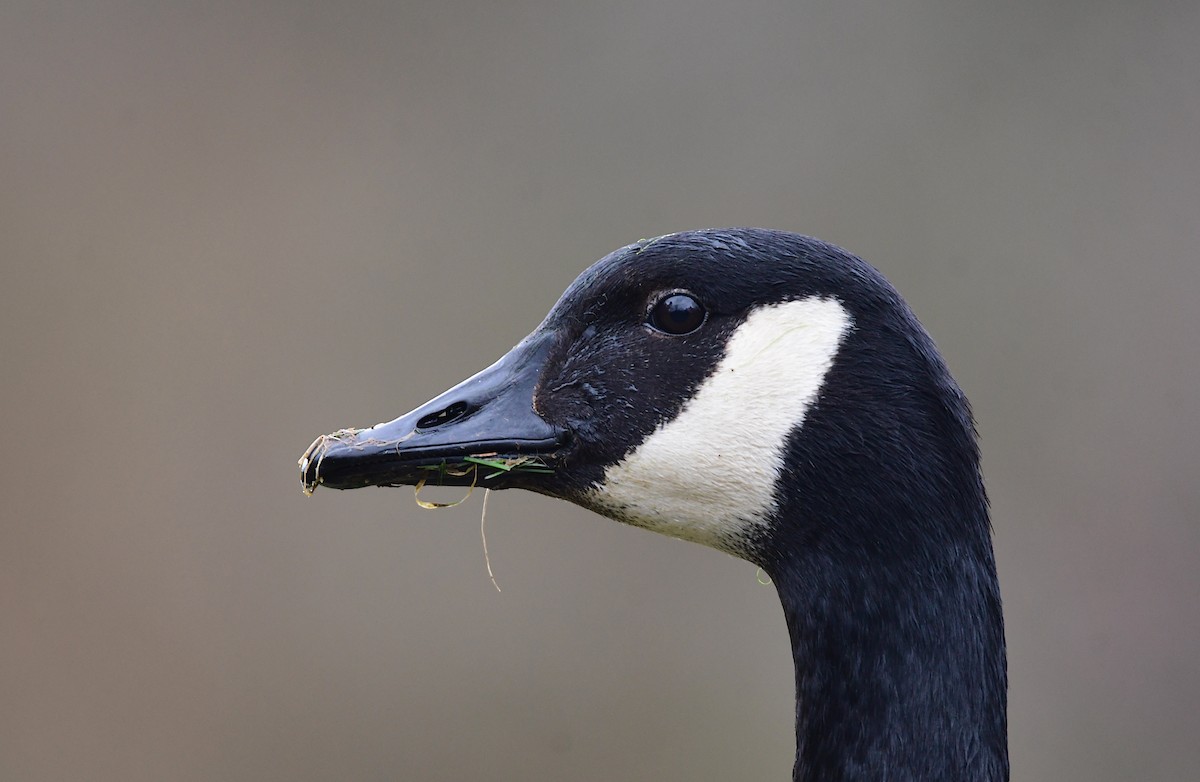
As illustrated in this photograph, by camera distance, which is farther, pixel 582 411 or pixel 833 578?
pixel 582 411

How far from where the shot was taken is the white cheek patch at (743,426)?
6.03 feet

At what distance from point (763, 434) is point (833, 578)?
26 cm

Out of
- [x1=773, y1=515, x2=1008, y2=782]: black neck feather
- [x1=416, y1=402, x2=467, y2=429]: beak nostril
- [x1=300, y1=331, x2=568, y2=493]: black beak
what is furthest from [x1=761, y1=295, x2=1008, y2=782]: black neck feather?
[x1=416, y1=402, x2=467, y2=429]: beak nostril

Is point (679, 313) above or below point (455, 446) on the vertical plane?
above

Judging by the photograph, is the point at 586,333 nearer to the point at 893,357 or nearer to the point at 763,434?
the point at 763,434

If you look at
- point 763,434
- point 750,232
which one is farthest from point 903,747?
point 750,232

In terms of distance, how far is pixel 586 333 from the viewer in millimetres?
2008

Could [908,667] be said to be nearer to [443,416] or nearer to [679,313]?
[679,313]

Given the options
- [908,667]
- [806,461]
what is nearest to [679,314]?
[806,461]

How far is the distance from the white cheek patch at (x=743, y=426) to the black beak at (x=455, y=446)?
0.57 feet

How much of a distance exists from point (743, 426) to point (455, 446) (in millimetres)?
483

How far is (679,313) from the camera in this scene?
1923mm

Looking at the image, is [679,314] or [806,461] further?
[679,314]

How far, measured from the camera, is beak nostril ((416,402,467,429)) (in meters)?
1.93
